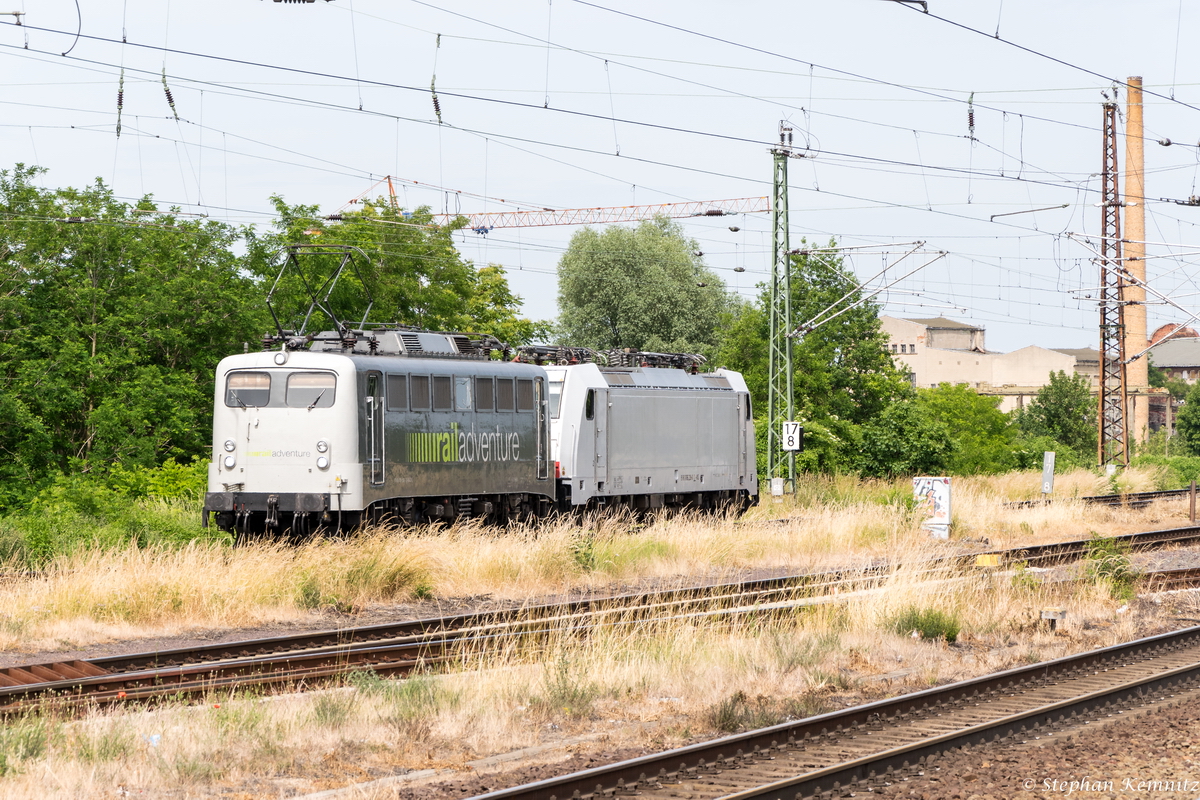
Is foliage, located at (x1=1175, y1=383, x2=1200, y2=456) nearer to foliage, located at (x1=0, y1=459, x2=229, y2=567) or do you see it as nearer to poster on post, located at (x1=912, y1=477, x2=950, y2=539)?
poster on post, located at (x1=912, y1=477, x2=950, y2=539)

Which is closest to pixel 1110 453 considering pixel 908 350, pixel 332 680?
pixel 332 680

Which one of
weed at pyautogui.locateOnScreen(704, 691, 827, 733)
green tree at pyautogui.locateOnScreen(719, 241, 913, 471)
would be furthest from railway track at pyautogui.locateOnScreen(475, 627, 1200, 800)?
green tree at pyautogui.locateOnScreen(719, 241, 913, 471)

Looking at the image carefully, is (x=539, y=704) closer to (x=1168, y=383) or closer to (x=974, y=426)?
(x=974, y=426)

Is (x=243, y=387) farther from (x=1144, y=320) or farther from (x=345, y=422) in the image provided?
(x=1144, y=320)

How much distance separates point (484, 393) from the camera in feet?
70.1

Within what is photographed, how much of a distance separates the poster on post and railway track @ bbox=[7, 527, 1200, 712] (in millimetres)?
6219

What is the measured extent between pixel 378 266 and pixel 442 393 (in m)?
22.6

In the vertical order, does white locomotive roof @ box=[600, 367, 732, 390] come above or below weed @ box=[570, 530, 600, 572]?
above

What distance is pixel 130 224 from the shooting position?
110 feet

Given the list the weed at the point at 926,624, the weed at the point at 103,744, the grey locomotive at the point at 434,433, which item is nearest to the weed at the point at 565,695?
the weed at the point at 103,744

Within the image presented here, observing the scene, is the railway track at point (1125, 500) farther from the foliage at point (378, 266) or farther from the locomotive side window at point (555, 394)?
the foliage at point (378, 266)

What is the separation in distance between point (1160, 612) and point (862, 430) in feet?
85.1

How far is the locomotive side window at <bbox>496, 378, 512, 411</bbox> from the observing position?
21.7m

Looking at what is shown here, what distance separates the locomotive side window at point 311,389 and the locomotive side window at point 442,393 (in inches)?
80.5
